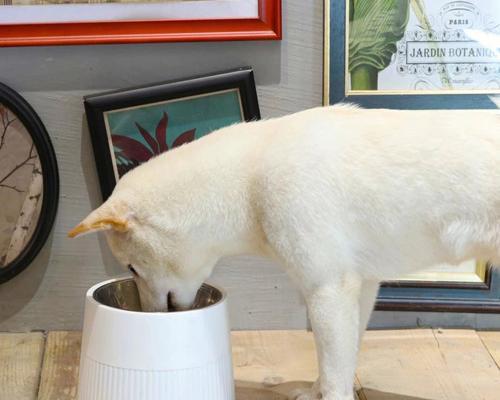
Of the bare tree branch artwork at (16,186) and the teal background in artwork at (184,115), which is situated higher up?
the teal background in artwork at (184,115)

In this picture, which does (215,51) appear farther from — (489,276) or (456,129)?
(489,276)

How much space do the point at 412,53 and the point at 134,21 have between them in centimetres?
51

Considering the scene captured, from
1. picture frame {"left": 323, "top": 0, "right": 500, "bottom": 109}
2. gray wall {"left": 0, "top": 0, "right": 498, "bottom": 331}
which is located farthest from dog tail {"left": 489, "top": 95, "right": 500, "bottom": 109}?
gray wall {"left": 0, "top": 0, "right": 498, "bottom": 331}

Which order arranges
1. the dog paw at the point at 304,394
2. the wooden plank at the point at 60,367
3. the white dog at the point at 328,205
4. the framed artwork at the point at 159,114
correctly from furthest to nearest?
the framed artwork at the point at 159,114, the wooden plank at the point at 60,367, the dog paw at the point at 304,394, the white dog at the point at 328,205

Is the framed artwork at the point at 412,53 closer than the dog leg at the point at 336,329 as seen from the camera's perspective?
No

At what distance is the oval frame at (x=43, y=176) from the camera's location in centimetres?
124

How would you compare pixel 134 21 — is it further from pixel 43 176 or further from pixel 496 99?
pixel 496 99

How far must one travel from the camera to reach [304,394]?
1.05 m

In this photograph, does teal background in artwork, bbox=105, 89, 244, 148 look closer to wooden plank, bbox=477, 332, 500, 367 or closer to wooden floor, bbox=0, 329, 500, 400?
wooden floor, bbox=0, 329, 500, 400

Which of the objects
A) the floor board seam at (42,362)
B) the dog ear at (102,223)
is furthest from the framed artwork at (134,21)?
the floor board seam at (42,362)

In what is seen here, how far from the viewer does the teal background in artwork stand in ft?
4.11

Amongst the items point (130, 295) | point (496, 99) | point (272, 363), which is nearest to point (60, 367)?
point (130, 295)

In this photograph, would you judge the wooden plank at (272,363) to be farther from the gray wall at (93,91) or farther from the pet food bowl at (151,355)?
the pet food bowl at (151,355)

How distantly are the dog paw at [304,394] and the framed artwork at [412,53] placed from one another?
1.69ft
